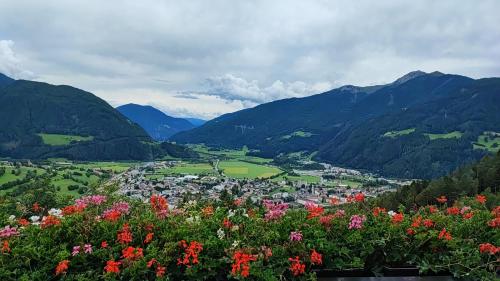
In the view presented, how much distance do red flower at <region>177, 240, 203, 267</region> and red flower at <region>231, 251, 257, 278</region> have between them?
1.21 feet

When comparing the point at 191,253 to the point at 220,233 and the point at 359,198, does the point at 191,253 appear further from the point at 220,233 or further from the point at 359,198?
the point at 359,198

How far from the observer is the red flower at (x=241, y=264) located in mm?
3963

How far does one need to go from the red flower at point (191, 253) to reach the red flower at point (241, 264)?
368 millimetres

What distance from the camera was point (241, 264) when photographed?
4.06 metres

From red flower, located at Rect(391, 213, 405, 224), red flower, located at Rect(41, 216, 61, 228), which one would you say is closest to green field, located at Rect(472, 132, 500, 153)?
red flower, located at Rect(391, 213, 405, 224)

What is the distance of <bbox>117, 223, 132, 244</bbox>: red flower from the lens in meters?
4.35

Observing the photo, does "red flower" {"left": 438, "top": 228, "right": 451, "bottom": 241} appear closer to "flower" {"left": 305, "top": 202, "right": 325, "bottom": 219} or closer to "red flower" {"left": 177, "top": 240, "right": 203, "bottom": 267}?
"flower" {"left": 305, "top": 202, "right": 325, "bottom": 219}

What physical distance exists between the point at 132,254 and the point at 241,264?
1.06 m

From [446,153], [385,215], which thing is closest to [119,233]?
[385,215]

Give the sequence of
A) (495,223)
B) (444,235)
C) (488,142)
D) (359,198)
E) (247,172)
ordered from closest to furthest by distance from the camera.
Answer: (444,235), (495,223), (359,198), (247,172), (488,142)

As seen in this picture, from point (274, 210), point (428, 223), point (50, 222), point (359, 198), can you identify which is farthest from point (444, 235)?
point (50, 222)

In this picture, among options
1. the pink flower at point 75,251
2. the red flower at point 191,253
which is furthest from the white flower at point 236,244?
the pink flower at point 75,251

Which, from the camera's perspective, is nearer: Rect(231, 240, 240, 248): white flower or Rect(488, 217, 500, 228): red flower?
Rect(231, 240, 240, 248): white flower

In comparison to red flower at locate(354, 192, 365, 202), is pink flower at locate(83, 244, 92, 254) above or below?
below
